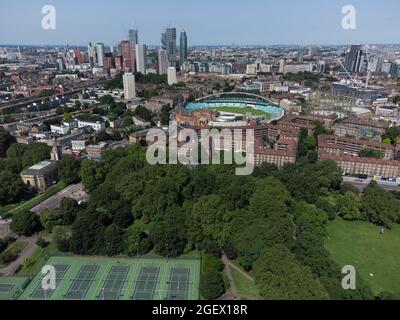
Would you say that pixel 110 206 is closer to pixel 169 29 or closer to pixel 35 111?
pixel 35 111

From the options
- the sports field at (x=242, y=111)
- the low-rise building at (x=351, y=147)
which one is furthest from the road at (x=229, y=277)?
the sports field at (x=242, y=111)

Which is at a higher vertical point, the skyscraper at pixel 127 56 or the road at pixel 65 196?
the skyscraper at pixel 127 56

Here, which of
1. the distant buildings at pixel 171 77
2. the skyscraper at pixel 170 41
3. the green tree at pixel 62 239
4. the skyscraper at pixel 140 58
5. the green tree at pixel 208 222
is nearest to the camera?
the green tree at pixel 62 239

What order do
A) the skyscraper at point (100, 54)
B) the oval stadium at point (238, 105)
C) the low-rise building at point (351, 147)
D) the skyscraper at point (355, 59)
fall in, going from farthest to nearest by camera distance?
the skyscraper at point (100, 54) → the skyscraper at point (355, 59) → the oval stadium at point (238, 105) → the low-rise building at point (351, 147)

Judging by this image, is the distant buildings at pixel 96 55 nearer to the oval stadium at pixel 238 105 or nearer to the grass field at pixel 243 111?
the oval stadium at pixel 238 105

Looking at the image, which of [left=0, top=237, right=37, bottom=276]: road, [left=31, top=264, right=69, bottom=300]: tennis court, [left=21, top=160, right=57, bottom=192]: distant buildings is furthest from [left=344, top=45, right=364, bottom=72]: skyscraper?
[left=31, top=264, right=69, bottom=300]: tennis court

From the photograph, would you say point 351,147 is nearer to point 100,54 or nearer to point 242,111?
point 242,111

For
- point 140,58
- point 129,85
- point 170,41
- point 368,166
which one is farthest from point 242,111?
point 170,41
